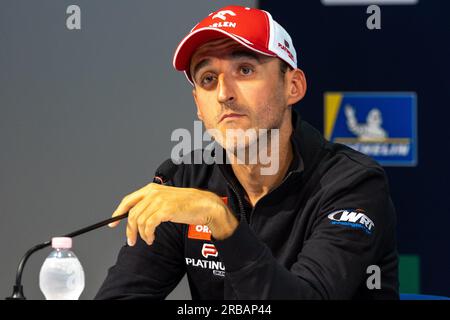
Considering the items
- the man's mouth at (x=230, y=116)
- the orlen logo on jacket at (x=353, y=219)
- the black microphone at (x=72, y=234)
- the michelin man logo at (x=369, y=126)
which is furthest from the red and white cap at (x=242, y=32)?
the michelin man logo at (x=369, y=126)

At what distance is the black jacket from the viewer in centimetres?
124

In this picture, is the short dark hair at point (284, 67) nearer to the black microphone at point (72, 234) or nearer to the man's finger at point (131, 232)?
the black microphone at point (72, 234)

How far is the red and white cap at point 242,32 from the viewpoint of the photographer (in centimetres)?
153

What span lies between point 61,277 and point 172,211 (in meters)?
0.45

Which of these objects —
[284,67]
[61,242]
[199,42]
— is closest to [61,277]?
[61,242]

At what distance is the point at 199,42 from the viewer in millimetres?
1599

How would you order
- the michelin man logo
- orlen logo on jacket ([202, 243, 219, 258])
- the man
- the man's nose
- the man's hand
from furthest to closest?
the michelin man logo
orlen logo on jacket ([202, 243, 219, 258])
the man's nose
the man
the man's hand

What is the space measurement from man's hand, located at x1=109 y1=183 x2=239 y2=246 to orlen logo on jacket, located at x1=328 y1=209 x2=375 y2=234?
306mm

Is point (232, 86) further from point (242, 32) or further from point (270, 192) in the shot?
point (270, 192)

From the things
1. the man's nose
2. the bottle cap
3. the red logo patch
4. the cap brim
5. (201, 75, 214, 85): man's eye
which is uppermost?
the cap brim

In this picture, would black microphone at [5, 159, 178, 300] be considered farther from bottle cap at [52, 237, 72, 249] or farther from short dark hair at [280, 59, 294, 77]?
short dark hair at [280, 59, 294, 77]

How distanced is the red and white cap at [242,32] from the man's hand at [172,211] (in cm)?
44

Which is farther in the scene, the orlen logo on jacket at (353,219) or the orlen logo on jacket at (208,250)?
the orlen logo on jacket at (208,250)

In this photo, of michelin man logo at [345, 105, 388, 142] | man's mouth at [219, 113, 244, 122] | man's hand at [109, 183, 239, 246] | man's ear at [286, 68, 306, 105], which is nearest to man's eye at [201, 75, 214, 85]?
man's mouth at [219, 113, 244, 122]
